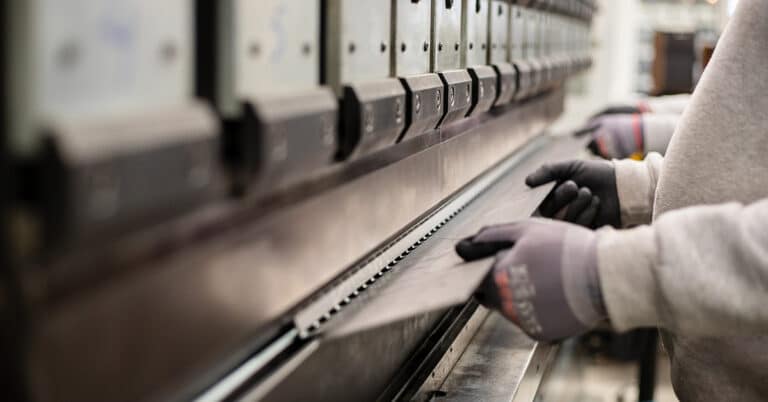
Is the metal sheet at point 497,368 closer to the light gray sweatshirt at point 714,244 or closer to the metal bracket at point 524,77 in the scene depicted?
the light gray sweatshirt at point 714,244

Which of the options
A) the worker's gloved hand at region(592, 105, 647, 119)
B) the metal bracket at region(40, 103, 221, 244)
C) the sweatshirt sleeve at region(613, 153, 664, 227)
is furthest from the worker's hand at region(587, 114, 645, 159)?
the metal bracket at region(40, 103, 221, 244)

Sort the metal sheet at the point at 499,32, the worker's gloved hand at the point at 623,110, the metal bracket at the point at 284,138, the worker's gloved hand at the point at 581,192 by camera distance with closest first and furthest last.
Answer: the metal bracket at the point at 284,138
the worker's gloved hand at the point at 581,192
the metal sheet at the point at 499,32
the worker's gloved hand at the point at 623,110

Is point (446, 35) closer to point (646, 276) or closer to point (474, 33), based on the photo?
point (474, 33)

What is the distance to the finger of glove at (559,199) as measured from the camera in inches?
72.4

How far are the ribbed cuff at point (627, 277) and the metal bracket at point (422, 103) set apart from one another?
12.2 inches

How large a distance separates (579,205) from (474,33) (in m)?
0.42

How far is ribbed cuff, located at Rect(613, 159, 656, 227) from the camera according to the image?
6.52ft

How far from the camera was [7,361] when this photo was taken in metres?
0.57

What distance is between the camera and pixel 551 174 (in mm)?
1928

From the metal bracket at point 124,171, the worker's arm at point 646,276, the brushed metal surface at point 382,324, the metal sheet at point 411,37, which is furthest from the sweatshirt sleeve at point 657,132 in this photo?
the metal bracket at point 124,171

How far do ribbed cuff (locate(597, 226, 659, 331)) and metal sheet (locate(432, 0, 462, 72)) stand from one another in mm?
544

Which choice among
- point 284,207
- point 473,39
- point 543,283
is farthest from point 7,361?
point 473,39

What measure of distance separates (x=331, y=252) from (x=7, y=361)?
1.79 feet

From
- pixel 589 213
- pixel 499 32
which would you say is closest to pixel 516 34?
pixel 499 32
